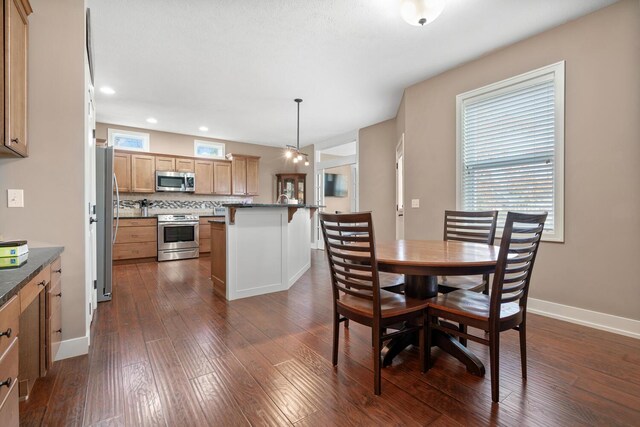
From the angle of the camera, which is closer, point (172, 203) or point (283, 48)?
point (283, 48)

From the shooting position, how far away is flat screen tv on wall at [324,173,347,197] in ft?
25.1

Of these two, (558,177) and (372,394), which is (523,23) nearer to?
(558,177)

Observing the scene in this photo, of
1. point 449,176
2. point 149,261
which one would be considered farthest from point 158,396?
point 149,261

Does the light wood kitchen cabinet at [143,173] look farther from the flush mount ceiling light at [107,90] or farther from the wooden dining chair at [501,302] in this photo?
the wooden dining chair at [501,302]

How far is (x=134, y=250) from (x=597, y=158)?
673 centimetres

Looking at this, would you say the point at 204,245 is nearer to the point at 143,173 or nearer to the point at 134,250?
the point at 134,250

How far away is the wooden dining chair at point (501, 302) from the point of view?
59.1 inches

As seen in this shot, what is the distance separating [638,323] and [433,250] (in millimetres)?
1913

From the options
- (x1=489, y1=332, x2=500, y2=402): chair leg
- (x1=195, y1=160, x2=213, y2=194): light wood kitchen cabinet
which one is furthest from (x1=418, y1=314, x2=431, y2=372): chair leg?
(x1=195, y1=160, x2=213, y2=194): light wood kitchen cabinet

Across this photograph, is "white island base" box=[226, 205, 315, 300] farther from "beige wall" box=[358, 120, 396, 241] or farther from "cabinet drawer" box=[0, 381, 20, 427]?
"beige wall" box=[358, 120, 396, 241]

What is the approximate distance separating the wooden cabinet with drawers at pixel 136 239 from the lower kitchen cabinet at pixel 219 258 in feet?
8.64

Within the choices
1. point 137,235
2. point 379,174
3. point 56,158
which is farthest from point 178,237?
point 379,174

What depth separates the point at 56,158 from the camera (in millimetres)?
1963

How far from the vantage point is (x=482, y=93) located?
129 inches
